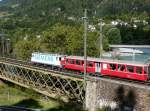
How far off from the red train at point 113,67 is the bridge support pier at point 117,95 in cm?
316

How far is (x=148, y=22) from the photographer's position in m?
154

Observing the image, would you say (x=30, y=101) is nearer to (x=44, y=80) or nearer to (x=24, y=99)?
(x=24, y=99)

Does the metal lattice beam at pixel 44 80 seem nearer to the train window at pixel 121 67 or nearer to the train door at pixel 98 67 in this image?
the train door at pixel 98 67

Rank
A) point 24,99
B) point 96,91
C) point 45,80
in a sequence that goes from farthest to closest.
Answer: point 45,80, point 24,99, point 96,91

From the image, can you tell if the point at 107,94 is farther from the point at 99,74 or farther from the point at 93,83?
the point at 99,74

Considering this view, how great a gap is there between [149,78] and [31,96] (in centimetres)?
1797

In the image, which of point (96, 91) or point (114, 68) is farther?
point (114, 68)

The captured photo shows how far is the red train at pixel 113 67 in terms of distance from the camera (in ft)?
129

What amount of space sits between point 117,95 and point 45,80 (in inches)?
788

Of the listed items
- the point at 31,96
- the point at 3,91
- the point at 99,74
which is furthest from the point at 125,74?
the point at 3,91

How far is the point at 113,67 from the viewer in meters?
43.1

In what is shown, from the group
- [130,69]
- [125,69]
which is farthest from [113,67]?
[130,69]

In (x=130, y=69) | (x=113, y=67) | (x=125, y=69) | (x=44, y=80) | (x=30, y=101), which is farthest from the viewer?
(x=44, y=80)

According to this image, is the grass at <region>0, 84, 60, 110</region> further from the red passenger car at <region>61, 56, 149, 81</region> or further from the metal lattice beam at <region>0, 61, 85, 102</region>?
the red passenger car at <region>61, 56, 149, 81</region>
